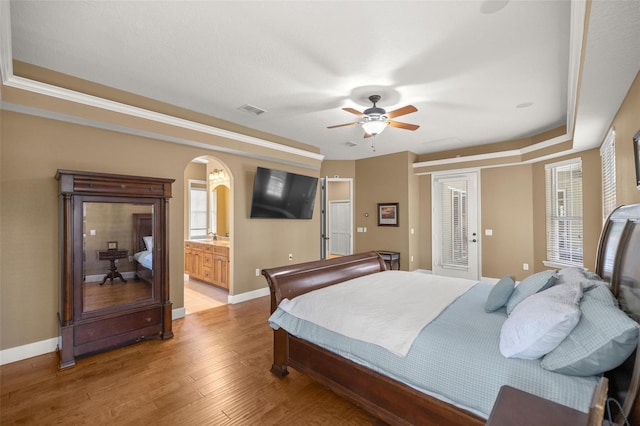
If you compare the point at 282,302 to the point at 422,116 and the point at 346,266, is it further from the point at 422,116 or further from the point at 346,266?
the point at 422,116

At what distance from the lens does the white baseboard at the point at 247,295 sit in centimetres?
460

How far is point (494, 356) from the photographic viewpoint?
148 centimetres

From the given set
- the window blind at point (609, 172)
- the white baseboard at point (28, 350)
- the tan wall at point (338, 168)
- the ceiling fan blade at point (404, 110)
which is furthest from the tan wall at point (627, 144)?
the white baseboard at point (28, 350)

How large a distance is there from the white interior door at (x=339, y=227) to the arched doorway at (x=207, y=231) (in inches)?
151

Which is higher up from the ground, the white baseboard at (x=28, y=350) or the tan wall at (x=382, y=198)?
the tan wall at (x=382, y=198)

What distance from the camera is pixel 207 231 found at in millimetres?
6855

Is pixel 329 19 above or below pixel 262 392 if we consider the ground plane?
above

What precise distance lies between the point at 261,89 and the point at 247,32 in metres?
0.97

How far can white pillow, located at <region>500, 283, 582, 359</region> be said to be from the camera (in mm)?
1361

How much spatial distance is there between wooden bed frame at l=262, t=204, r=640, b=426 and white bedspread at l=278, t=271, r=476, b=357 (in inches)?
8.4

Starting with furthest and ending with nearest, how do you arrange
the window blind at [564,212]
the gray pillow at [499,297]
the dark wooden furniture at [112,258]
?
the window blind at [564,212] → the dark wooden furniture at [112,258] → the gray pillow at [499,297]

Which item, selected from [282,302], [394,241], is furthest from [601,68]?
[394,241]

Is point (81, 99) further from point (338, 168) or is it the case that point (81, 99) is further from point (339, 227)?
point (339, 227)

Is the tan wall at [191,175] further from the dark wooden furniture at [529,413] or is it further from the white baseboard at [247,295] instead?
the dark wooden furniture at [529,413]
